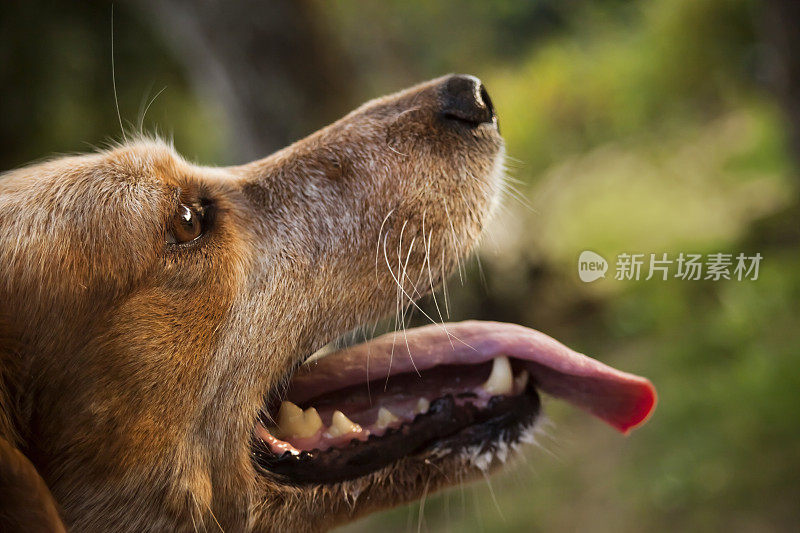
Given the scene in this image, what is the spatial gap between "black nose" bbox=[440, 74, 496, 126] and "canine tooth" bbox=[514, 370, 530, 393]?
31.2 inches

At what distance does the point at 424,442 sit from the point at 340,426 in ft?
0.80

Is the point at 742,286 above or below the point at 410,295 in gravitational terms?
above

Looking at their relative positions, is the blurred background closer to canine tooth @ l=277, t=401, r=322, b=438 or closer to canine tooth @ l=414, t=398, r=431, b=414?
canine tooth @ l=414, t=398, r=431, b=414

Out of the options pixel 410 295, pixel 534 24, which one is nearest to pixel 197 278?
pixel 410 295

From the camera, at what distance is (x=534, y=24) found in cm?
397

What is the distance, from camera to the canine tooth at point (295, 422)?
82.1 inches

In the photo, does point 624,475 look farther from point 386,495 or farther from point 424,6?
point 424,6

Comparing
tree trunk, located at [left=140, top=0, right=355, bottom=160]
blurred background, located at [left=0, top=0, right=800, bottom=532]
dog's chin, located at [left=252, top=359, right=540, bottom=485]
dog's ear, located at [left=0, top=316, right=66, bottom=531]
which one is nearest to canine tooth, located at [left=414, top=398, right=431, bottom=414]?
dog's chin, located at [left=252, top=359, right=540, bottom=485]

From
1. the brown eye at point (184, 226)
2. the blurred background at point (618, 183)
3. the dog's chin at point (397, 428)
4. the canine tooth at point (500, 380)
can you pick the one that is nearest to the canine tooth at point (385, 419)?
the dog's chin at point (397, 428)

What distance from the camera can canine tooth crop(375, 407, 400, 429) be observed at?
2.07 meters

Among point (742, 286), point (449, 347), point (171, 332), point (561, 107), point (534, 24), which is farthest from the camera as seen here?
point (561, 107)

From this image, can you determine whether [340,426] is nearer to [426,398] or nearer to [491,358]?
[426,398]

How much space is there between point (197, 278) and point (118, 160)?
0.46m

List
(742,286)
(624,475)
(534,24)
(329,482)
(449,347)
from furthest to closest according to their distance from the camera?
(742,286), (624,475), (534,24), (449,347), (329,482)
